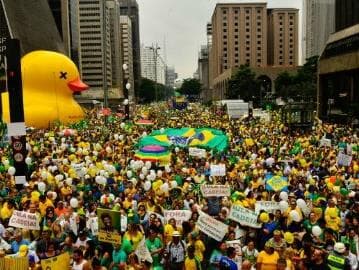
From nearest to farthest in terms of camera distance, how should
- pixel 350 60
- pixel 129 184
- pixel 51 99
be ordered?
pixel 129 184 → pixel 51 99 → pixel 350 60

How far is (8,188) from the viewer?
A: 46.4 feet

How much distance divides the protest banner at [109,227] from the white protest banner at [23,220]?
154cm

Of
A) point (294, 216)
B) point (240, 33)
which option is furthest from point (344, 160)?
point (240, 33)

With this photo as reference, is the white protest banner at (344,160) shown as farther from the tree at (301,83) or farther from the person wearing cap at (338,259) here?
the tree at (301,83)

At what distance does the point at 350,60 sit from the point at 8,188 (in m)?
34.9

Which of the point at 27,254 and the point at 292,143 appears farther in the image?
the point at 292,143

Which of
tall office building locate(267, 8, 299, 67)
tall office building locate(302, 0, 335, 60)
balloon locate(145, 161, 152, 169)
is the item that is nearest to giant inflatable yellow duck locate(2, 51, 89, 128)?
balloon locate(145, 161, 152, 169)

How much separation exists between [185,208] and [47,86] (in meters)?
24.8

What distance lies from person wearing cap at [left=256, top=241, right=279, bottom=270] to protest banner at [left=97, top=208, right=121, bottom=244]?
7.19 ft

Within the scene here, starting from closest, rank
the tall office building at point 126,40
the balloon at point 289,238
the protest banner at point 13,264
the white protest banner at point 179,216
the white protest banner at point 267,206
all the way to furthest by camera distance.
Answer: the protest banner at point 13,264 < the balloon at point 289,238 < the white protest banner at point 179,216 < the white protest banner at point 267,206 < the tall office building at point 126,40

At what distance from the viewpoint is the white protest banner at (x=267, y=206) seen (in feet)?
33.3

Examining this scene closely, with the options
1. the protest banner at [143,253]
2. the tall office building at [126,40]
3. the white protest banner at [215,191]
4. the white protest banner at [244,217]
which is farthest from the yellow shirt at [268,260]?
the tall office building at [126,40]

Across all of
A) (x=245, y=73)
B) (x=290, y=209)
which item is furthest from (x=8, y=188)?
(x=245, y=73)

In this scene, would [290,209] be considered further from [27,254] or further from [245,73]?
[245,73]
